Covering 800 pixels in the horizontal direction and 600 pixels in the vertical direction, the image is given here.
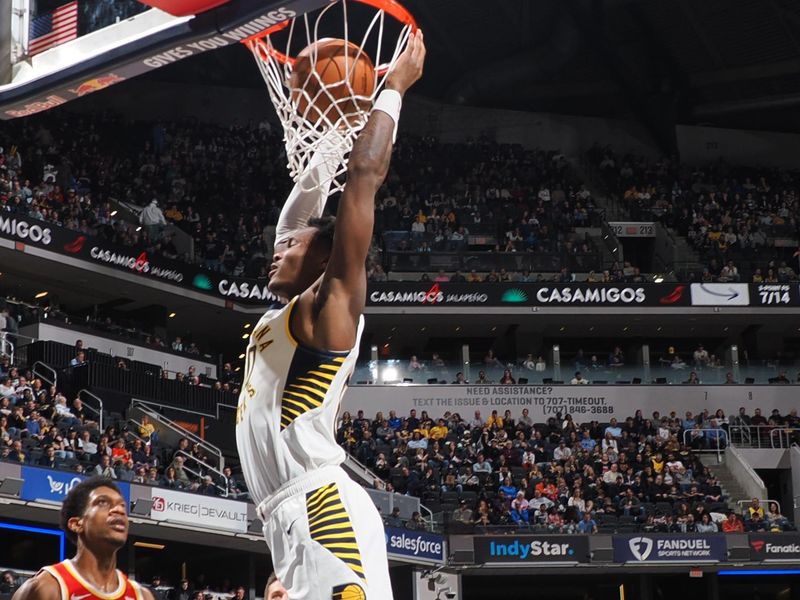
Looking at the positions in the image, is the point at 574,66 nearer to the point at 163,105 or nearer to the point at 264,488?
the point at 163,105

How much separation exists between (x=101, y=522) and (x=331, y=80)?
2.40 meters

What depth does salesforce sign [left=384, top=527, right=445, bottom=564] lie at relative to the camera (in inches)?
924

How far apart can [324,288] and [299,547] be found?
3.12 feet

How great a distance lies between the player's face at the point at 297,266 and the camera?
4.93 metres

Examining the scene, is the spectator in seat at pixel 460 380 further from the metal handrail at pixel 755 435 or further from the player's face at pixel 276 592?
the player's face at pixel 276 592

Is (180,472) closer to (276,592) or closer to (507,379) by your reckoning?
(507,379)

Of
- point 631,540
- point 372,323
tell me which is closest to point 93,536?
point 631,540

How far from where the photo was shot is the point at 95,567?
5.04m

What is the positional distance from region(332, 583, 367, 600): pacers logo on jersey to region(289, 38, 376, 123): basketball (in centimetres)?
250

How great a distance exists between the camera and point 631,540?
25.7 m

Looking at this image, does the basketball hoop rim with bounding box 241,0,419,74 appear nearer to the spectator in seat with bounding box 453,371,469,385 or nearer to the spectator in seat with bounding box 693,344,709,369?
the spectator in seat with bounding box 453,371,469,385

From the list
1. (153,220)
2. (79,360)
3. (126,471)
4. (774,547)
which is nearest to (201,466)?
(126,471)

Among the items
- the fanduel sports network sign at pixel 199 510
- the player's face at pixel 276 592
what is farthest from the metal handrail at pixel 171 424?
the player's face at pixel 276 592

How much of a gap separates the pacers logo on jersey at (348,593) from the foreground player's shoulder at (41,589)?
120 cm
